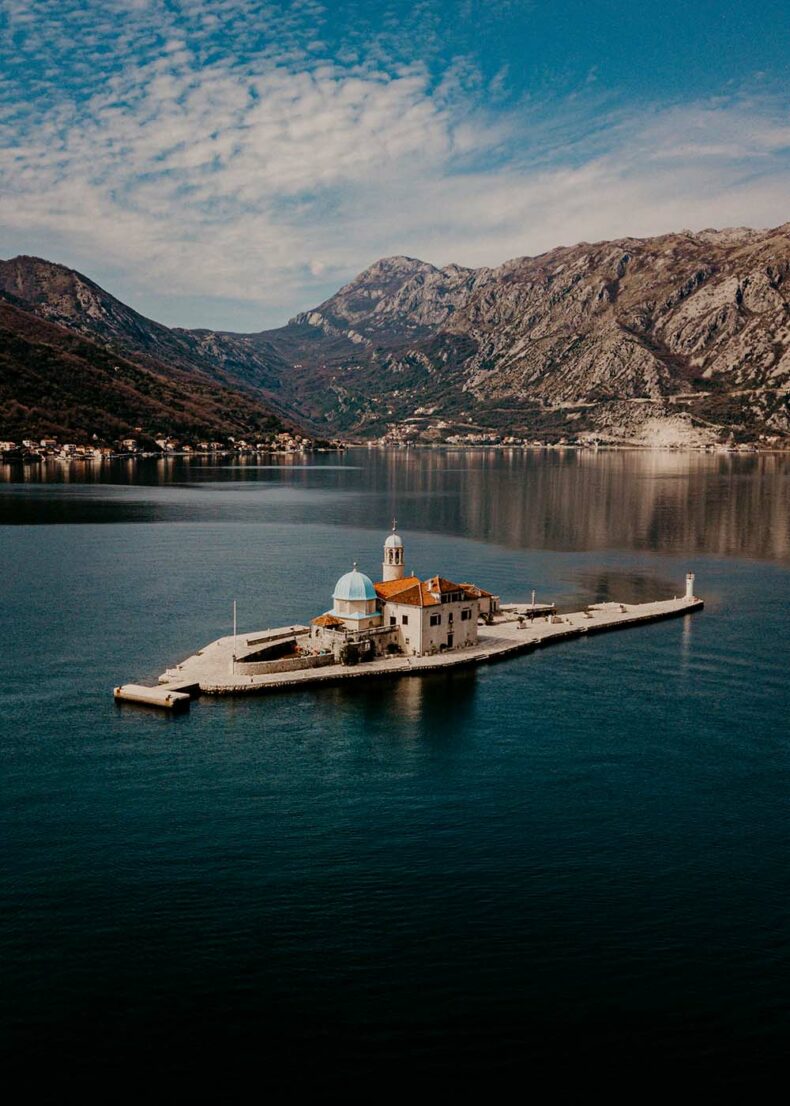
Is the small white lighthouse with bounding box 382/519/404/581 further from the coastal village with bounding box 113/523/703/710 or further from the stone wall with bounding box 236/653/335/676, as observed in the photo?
the stone wall with bounding box 236/653/335/676

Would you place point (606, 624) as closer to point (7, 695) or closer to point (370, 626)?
point (370, 626)

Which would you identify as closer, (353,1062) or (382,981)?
(353,1062)

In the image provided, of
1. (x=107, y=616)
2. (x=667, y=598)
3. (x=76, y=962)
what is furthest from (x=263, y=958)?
(x=667, y=598)

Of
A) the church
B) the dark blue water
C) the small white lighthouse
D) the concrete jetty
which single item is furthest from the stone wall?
the small white lighthouse

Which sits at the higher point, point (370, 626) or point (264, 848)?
point (370, 626)

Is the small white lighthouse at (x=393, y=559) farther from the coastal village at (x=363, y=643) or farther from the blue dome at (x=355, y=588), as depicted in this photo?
the blue dome at (x=355, y=588)

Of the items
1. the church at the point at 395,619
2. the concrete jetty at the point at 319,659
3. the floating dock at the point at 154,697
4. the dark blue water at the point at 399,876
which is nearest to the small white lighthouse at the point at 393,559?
the church at the point at 395,619
